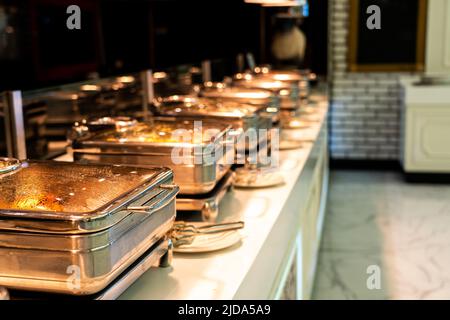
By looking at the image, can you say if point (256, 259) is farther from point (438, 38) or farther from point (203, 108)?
point (438, 38)

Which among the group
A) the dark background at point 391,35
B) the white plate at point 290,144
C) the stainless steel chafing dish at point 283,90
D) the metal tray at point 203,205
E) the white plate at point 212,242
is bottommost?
the white plate at point 290,144

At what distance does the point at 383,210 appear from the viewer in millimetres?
4824

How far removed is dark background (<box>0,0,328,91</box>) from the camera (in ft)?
6.52

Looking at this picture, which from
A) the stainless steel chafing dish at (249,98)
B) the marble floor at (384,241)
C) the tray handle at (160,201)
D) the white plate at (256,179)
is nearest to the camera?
the tray handle at (160,201)

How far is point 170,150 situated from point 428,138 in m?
4.38

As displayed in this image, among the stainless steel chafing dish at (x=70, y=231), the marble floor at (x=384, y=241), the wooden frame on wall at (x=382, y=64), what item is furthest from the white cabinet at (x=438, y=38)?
the stainless steel chafing dish at (x=70, y=231)

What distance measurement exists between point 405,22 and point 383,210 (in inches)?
83.5

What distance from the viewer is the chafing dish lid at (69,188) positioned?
1.03 metres

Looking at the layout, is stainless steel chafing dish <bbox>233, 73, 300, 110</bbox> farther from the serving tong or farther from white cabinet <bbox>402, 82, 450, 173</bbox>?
white cabinet <bbox>402, 82, 450, 173</bbox>

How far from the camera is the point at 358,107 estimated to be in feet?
20.4

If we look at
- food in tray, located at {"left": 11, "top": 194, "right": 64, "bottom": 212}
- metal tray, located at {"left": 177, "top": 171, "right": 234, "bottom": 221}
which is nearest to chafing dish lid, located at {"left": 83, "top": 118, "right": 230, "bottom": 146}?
metal tray, located at {"left": 177, "top": 171, "right": 234, "bottom": 221}

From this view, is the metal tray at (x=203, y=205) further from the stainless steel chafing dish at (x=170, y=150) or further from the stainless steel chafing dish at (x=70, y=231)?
the stainless steel chafing dish at (x=70, y=231)

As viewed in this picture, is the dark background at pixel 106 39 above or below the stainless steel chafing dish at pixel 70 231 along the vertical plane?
above

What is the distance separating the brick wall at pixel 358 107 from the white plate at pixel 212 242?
4841mm
